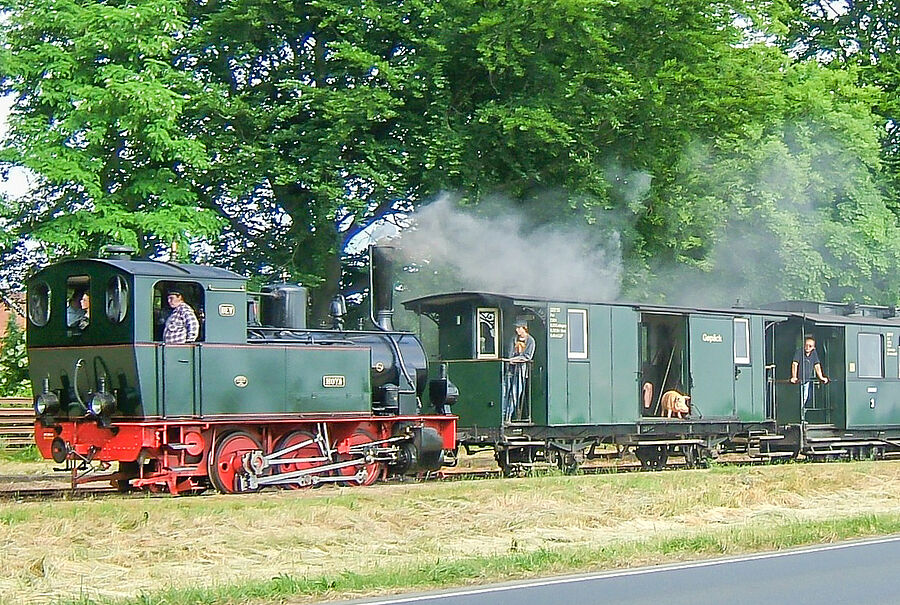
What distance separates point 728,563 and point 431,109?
50.2 feet

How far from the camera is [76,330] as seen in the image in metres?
17.2

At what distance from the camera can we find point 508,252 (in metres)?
26.0

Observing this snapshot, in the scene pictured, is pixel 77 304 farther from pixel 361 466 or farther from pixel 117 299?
pixel 361 466

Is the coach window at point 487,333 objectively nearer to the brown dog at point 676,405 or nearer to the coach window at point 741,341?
the brown dog at point 676,405

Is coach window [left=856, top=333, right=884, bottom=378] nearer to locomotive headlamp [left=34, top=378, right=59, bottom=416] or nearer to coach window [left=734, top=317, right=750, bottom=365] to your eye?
coach window [left=734, top=317, right=750, bottom=365]

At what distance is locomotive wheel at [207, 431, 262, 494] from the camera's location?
679 inches

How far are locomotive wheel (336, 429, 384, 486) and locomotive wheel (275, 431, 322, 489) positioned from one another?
0.50 metres

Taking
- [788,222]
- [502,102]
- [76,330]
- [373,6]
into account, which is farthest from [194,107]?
[788,222]

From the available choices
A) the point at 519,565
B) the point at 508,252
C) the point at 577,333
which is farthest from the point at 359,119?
the point at 519,565

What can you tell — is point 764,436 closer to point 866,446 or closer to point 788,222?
point 866,446

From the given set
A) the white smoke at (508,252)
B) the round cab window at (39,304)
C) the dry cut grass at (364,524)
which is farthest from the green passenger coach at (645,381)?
the round cab window at (39,304)

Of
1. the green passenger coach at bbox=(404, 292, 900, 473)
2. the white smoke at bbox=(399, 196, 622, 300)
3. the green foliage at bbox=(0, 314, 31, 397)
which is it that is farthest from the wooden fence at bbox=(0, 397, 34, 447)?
the green passenger coach at bbox=(404, 292, 900, 473)

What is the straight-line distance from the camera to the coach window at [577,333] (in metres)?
21.4

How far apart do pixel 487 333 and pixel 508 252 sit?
4878 mm
